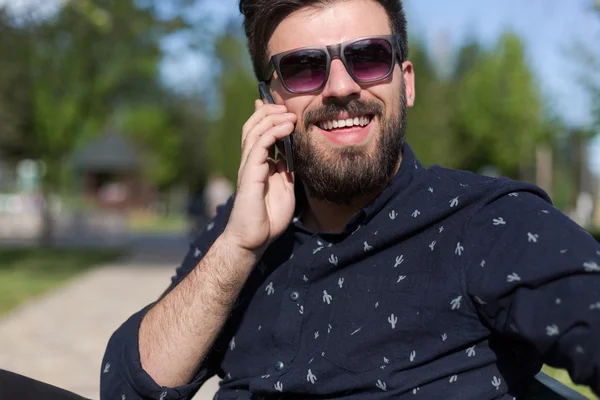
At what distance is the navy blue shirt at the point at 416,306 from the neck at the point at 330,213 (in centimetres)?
6

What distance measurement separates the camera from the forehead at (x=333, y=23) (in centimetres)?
217

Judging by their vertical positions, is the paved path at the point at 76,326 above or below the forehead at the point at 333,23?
below

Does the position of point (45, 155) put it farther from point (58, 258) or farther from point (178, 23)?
point (178, 23)

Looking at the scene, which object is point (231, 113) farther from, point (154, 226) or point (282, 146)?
point (282, 146)

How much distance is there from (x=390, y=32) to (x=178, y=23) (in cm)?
1339

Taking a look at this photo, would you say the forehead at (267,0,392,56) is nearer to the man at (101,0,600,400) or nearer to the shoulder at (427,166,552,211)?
the man at (101,0,600,400)

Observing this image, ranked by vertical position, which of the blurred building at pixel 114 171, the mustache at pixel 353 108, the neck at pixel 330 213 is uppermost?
the mustache at pixel 353 108

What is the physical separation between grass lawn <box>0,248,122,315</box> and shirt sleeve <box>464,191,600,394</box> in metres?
8.55

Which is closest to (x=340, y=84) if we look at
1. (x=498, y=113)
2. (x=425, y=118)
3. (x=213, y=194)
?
(x=213, y=194)

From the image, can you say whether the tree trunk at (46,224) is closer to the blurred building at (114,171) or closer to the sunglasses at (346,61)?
the sunglasses at (346,61)

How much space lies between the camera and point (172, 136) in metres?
65.8

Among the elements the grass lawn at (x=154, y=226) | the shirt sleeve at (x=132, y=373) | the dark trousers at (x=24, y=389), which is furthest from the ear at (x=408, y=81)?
the grass lawn at (x=154, y=226)

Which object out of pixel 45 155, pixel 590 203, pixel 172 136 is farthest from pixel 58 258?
pixel 172 136

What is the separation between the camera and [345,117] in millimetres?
2143
